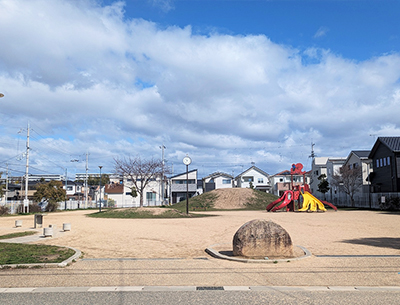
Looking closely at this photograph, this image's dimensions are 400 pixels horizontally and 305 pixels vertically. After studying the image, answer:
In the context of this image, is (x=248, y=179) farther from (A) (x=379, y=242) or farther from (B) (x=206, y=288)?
(B) (x=206, y=288)

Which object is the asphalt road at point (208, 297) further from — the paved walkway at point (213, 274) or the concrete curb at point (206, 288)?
the paved walkway at point (213, 274)

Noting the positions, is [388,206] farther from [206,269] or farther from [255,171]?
[255,171]

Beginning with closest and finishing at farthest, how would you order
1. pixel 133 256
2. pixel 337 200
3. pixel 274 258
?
pixel 274 258, pixel 133 256, pixel 337 200

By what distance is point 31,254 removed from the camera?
934cm

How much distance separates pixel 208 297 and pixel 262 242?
3495 mm

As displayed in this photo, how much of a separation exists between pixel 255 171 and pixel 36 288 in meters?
71.4

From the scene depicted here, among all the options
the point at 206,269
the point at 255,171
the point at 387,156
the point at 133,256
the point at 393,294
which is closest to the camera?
the point at 393,294

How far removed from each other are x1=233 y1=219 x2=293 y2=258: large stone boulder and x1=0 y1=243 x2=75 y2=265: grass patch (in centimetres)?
462

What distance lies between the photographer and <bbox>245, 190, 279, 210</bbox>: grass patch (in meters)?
46.6

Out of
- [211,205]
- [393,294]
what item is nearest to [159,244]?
[393,294]

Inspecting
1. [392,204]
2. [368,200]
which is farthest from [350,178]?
[392,204]

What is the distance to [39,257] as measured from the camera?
889 centimetres

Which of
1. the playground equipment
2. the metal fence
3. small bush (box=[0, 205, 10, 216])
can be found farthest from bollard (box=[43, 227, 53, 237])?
the metal fence

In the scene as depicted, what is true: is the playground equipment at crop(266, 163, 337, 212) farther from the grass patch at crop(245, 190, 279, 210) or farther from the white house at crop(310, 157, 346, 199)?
the white house at crop(310, 157, 346, 199)
